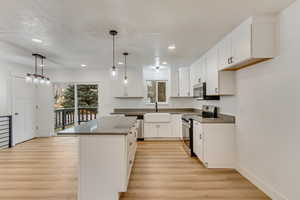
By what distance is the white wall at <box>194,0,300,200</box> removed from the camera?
1879 millimetres

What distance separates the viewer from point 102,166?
211 centimetres

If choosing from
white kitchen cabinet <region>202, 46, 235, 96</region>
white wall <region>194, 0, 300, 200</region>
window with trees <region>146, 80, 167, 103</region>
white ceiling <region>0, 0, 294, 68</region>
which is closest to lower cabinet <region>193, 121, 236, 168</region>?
white wall <region>194, 0, 300, 200</region>

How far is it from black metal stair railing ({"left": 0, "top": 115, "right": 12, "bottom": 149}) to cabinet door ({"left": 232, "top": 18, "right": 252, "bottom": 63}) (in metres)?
5.71

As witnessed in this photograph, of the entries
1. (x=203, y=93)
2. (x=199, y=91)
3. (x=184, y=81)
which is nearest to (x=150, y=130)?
(x=184, y=81)

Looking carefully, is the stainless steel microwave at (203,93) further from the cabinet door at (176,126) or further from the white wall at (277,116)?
the cabinet door at (176,126)

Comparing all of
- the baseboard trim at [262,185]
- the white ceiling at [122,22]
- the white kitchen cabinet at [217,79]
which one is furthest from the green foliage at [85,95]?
the baseboard trim at [262,185]

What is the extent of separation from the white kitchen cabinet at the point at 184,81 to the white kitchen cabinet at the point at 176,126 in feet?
2.60

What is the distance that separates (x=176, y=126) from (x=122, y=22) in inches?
148

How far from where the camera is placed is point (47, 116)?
5.89m

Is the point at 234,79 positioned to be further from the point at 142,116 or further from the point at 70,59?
the point at 70,59

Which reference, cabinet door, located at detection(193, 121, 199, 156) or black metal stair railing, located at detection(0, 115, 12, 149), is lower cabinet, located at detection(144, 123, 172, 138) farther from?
black metal stair railing, located at detection(0, 115, 12, 149)

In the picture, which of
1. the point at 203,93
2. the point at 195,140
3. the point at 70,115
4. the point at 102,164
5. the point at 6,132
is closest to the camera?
the point at 102,164

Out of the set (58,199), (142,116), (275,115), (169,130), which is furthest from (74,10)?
(169,130)

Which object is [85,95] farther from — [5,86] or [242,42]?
[242,42]
